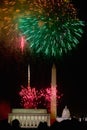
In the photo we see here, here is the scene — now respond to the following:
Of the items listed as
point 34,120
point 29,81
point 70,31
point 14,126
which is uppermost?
point 14,126

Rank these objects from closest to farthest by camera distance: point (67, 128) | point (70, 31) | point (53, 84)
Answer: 1. point (67, 128)
2. point (70, 31)
3. point (53, 84)

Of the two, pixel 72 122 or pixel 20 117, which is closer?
pixel 72 122

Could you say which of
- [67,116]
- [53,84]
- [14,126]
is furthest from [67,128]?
[67,116]

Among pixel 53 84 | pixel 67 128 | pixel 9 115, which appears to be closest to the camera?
pixel 67 128

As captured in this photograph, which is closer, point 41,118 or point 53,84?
point 53,84

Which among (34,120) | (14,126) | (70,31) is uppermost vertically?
(14,126)

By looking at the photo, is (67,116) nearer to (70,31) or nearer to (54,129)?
(70,31)

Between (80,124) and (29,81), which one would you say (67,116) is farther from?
(80,124)

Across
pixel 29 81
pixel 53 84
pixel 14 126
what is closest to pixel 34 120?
pixel 29 81

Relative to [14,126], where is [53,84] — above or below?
below
